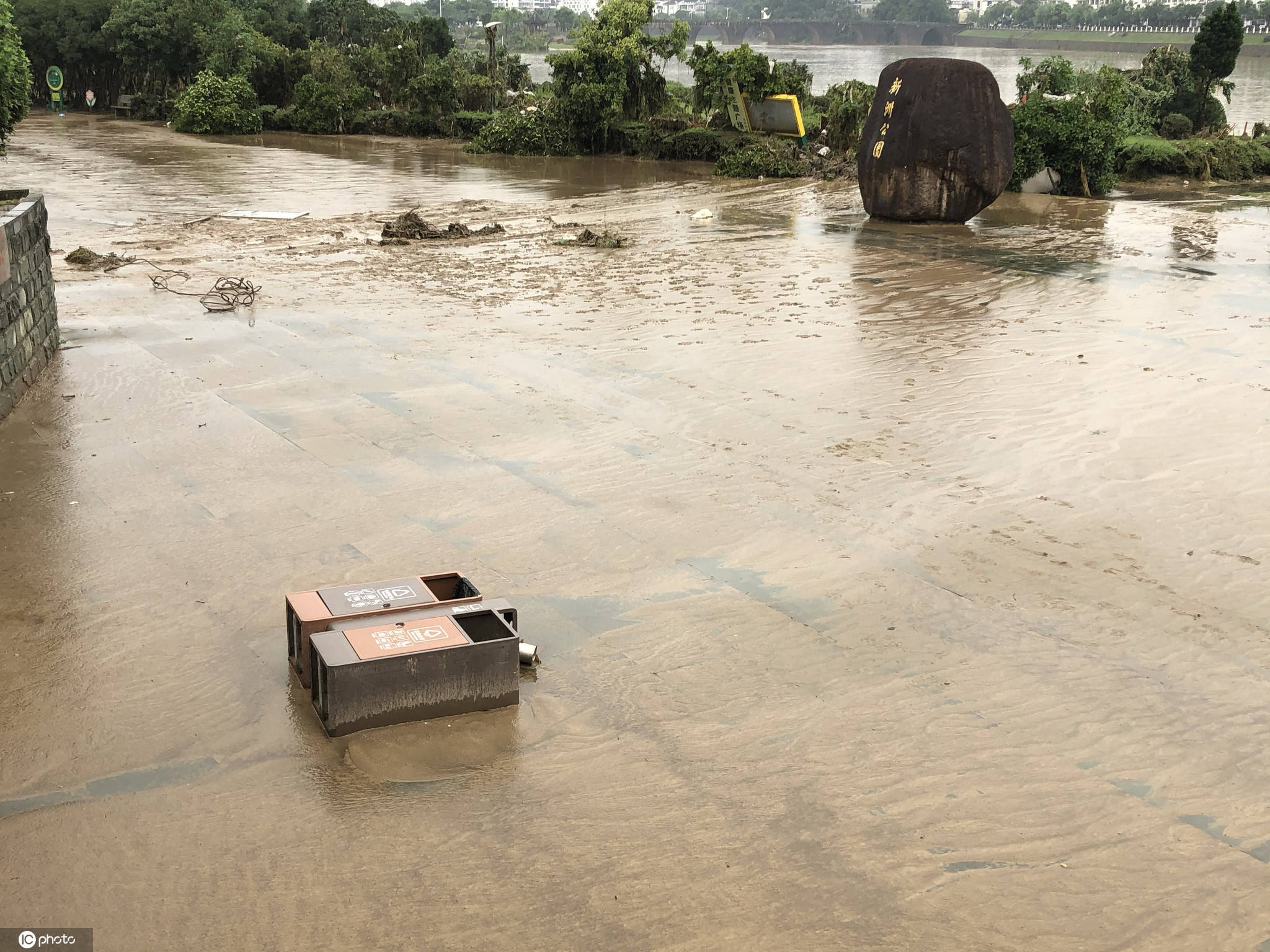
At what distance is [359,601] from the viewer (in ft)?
17.4

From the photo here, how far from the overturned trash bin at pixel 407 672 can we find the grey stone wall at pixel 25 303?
4759 millimetres

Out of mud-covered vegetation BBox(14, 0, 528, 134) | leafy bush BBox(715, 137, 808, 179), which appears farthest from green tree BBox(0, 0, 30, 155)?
mud-covered vegetation BBox(14, 0, 528, 134)

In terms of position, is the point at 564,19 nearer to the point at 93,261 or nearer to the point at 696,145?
the point at 696,145

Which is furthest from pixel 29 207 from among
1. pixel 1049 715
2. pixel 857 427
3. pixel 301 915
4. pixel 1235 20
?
pixel 1235 20

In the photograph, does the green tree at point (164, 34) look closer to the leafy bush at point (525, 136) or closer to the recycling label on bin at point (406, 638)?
the leafy bush at point (525, 136)

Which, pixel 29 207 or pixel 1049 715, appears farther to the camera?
pixel 29 207

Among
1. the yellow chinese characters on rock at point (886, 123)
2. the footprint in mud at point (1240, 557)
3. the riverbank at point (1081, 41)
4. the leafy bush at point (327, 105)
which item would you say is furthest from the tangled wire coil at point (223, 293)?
the riverbank at point (1081, 41)

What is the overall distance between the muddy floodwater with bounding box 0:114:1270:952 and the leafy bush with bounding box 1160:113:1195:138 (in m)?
17.3

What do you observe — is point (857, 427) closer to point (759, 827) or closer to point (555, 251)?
point (759, 827)

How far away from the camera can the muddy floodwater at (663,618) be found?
13.3 feet

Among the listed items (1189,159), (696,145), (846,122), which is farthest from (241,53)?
(1189,159)

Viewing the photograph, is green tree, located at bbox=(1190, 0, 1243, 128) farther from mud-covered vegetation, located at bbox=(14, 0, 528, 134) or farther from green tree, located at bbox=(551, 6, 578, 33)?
green tree, located at bbox=(551, 6, 578, 33)

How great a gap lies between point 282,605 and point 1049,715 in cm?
351

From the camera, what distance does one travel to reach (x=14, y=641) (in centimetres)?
549
